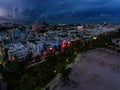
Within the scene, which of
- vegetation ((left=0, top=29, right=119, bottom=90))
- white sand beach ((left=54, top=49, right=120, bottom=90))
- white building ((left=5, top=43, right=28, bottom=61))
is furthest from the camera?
white building ((left=5, top=43, right=28, bottom=61))

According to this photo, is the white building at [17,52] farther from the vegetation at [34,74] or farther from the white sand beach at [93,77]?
the white sand beach at [93,77]

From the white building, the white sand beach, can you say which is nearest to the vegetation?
the white sand beach

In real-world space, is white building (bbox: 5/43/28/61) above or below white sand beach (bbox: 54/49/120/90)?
below

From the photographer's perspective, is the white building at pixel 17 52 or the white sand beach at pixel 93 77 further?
the white building at pixel 17 52

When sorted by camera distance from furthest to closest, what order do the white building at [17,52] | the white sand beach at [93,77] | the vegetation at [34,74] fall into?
the white building at [17,52] → the vegetation at [34,74] → the white sand beach at [93,77]

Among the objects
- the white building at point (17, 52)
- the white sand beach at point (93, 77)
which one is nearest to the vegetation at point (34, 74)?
the white sand beach at point (93, 77)

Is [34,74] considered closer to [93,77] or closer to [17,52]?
[93,77]

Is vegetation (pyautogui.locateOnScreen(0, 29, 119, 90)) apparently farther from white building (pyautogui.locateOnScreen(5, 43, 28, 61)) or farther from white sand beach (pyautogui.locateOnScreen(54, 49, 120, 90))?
white building (pyautogui.locateOnScreen(5, 43, 28, 61))

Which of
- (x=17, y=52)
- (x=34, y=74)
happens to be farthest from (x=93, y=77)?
(x=17, y=52)

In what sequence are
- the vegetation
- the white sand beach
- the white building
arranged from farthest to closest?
the white building, the vegetation, the white sand beach

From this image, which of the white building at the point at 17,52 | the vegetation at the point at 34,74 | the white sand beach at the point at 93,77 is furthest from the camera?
the white building at the point at 17,52

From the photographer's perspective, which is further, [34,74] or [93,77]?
[34,74]
